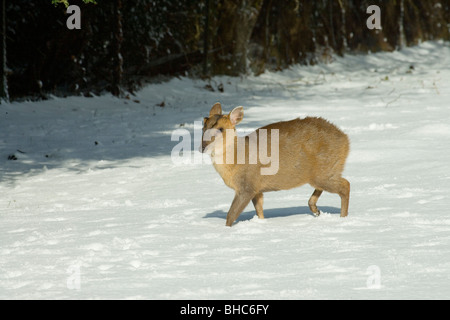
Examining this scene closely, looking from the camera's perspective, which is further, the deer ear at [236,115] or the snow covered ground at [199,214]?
the deer ear at [236,115]

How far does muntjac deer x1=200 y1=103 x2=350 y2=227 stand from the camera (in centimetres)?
670

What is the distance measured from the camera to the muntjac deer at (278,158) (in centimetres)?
670

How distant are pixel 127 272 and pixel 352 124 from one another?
8.06 m

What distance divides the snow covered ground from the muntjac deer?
339 millimetres

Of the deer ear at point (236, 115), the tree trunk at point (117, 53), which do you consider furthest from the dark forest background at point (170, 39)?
the deer ear at point (236, 115)

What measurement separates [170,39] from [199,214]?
40.4 feet

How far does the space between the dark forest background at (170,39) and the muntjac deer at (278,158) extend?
9359mm

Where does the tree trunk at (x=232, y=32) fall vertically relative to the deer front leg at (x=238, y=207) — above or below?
above

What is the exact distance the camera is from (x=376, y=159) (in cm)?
974

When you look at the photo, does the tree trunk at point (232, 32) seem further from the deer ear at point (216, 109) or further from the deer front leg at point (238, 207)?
the deer front leg at point (238, 207)

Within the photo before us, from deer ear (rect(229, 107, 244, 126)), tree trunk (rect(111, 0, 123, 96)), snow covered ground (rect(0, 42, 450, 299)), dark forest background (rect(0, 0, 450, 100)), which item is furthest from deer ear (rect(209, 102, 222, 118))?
tree trunk (rect(111, 0, 123, 96))

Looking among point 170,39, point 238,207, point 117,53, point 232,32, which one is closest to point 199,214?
point 238,207

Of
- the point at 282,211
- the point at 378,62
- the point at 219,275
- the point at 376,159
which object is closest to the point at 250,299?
the point at 219,275

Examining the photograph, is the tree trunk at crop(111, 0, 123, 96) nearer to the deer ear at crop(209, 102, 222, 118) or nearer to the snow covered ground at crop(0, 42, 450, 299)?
the snow covered ground at crop(0, 42, 450, 299)
